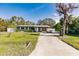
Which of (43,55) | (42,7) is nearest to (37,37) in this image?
(42,7)

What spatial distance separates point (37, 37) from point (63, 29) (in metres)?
1.50

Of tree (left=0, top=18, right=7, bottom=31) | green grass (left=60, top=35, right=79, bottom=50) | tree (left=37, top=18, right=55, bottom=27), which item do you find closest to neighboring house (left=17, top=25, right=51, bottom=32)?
tree (left=37, top=18, right=55, bottom=27)

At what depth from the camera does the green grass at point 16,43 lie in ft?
20.0

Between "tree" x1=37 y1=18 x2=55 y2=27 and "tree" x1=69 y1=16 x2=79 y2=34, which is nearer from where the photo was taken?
"tree" x1=37 y1=18 x2=55 y2=27

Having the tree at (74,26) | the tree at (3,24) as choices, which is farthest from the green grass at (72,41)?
the tree at (3,24)

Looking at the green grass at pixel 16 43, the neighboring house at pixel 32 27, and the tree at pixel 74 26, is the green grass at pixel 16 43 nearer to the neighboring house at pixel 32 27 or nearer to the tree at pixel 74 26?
the neighboring house at pixel 32 27

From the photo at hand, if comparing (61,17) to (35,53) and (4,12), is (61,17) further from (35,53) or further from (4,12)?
(35,53)

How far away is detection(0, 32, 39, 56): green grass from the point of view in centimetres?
609

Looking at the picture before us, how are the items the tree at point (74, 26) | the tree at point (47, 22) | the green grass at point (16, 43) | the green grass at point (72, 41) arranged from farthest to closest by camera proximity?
the tree at point (74, 26)
the tree at point (47, 22)
the green grass at point (72, 41)
the green grass at point (16, 43)

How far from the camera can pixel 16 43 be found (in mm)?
7383

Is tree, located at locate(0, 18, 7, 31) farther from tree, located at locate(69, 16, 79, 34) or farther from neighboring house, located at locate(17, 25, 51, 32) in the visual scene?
tree, located at locate(69, 16, 79, 34)

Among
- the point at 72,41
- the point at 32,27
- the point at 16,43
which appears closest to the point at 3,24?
the point at 16,43

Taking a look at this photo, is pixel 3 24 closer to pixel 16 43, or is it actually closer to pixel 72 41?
pixel 16 43

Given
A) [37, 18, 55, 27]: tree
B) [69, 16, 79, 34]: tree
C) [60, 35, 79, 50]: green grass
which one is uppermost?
[37, 18, 55, 27]: tree
